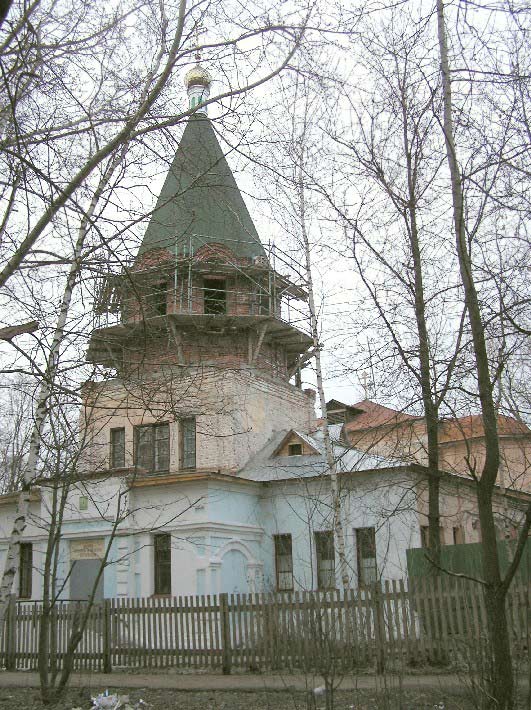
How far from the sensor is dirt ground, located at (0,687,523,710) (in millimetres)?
9039

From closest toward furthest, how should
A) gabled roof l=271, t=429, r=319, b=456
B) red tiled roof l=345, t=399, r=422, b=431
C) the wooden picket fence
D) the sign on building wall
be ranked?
1. the wooden picket fence
2. red tiled roof l=345, t=399, r=422, b=431
3. the sign on building wall
4. gabled roof l=271, t=429, r=319, b=456

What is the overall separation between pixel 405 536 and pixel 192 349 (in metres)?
10.8

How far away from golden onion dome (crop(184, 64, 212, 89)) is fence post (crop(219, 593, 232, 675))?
945 cm

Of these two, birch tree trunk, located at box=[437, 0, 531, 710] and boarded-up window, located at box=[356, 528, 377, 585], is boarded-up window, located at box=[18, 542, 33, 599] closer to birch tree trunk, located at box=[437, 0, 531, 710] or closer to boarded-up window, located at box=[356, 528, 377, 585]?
boarded-up window, located at box=[356, 528, 377, 585]

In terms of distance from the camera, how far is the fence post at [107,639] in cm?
1446

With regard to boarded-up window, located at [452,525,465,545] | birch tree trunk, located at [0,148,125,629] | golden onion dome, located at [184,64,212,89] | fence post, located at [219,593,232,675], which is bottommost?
fence post, located at [219,593,232,675]

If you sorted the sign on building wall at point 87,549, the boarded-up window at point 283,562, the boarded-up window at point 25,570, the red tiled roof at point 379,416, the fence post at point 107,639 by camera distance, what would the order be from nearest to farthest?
the red tiled roof at point 379,416 < the fence post at point 107,639 < the sign on building wall at point 87,549 < the boarded-up window at point 283,562 < the boarded-up window at point 25,570

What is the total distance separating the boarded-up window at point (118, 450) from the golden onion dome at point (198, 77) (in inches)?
696

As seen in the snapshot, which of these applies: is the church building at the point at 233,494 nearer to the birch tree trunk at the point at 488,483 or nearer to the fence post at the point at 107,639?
the fence post at the point at 107,639

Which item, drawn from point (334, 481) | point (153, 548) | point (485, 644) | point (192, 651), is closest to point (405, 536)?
point (334, 481)

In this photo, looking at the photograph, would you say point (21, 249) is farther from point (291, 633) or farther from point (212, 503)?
point (212, 503)

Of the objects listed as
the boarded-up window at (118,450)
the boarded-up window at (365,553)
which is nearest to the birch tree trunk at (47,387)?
the boarded-up window at (365,553)

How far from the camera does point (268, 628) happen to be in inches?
534

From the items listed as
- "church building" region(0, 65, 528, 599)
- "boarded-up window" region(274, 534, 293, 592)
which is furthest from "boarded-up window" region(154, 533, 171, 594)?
"boarded-up window" region(274, 534, 293, 592)
